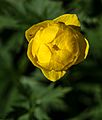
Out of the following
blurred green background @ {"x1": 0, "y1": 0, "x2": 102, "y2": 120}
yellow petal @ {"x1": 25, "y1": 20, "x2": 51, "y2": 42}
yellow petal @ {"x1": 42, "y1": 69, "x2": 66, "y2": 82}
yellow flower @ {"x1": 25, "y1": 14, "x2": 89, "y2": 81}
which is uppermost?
yellow petal @ {"x1": 25, "y1": 20, "x2": 51, "y2": 42}

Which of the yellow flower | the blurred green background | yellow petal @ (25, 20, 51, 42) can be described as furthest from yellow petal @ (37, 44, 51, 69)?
the blurred green background

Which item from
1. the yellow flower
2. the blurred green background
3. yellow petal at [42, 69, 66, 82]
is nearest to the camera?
the yellow flower

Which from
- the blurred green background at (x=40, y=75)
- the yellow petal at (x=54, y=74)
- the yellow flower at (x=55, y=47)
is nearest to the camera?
the yellow flower at (x=55, y=47)

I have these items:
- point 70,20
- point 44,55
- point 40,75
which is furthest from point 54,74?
point 40,75

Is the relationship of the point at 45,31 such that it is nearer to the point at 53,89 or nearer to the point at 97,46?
the point at 53,89

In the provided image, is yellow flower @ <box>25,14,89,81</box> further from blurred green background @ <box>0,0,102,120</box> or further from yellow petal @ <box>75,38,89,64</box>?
blurred green background @ <box>0,0,102,120</box>

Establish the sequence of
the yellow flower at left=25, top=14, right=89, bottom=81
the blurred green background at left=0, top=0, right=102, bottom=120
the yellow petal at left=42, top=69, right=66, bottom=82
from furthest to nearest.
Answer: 1. the blurred green background at left=0, top=0, right=102, bottom=120
2. the yellow petal at left=42, top=69, right=66, bottom=82
3. the yellow flower at left=25, top=14, right=89, bottom=81

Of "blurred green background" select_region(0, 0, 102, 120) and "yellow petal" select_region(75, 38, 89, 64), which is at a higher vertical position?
"yellow petal" select_region(75, 38, 89, 64)

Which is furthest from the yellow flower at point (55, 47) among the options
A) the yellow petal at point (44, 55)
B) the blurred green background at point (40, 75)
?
the blurred green background at point (40, 75)

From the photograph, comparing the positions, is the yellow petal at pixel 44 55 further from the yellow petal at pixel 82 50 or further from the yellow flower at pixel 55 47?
the yellow petal at pixel 82 50

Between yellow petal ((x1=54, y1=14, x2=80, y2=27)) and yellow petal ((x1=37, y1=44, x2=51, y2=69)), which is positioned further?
yellow petal ((x1=54, y1=14, x2=80, y2=27))
